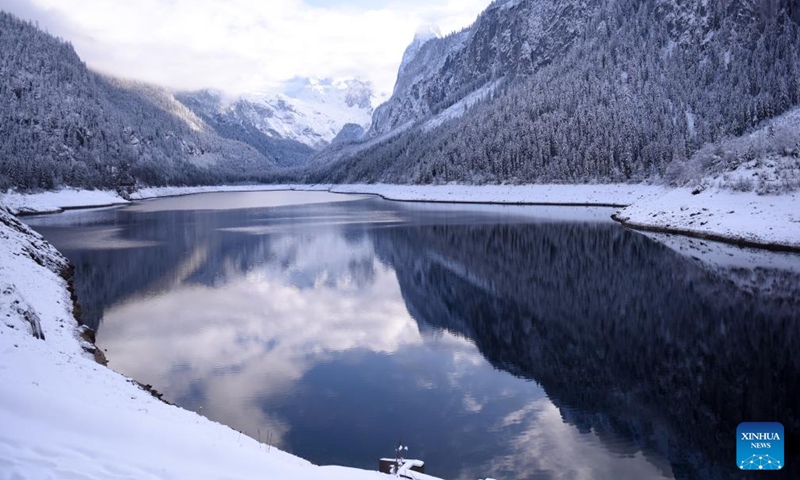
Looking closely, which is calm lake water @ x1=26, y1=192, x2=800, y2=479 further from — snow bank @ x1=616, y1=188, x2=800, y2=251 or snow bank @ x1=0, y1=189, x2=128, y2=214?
snow bank @ x1=0, y1=189, x2=128, y2=214

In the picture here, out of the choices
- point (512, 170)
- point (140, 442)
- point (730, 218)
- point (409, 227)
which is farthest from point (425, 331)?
point (512, 170)

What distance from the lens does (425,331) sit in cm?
2358

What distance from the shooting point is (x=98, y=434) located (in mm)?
9141

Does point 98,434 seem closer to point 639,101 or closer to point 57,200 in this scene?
point 57,200

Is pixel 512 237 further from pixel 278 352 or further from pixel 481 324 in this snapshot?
pixel 278 352

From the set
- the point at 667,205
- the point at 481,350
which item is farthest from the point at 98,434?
the point at 667,205

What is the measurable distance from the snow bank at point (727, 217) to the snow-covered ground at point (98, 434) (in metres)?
42.5

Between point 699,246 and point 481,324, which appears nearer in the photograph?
point 481,324

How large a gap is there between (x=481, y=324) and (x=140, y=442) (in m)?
16.8

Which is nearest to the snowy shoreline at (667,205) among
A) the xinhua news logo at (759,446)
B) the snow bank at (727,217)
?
the snow bank at (727,217)

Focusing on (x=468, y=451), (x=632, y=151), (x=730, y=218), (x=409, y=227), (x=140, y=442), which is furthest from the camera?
(x=632, y=151)

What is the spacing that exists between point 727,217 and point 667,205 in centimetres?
1226

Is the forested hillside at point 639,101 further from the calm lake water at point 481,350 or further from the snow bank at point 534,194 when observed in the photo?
the calm lake water at point 481,350

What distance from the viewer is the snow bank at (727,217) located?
4112cm
